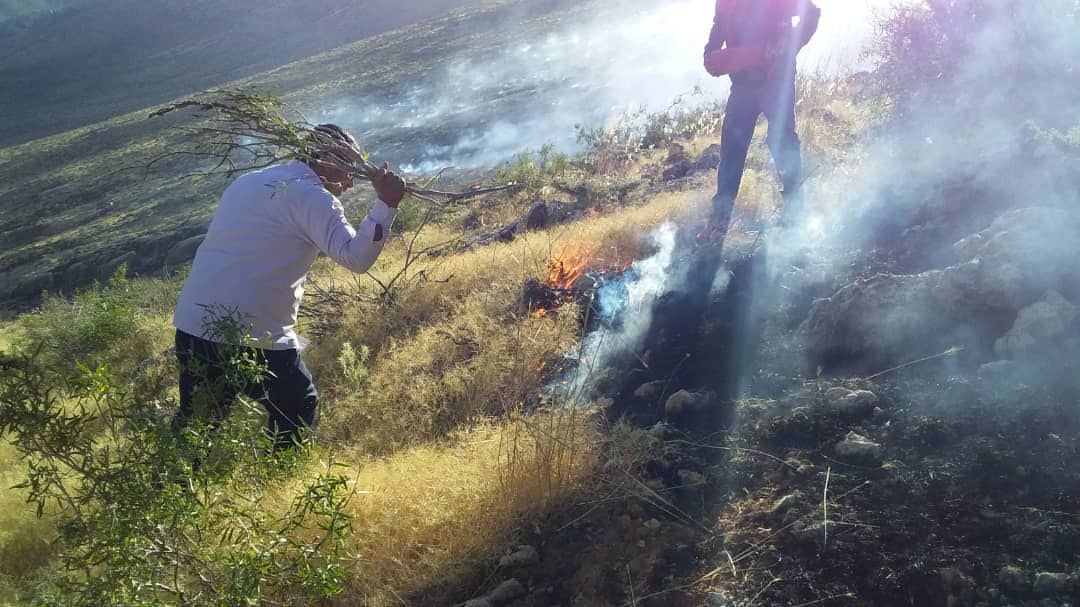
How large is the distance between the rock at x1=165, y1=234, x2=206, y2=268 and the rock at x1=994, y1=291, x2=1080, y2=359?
12679 millimetres

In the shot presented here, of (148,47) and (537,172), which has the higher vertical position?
(148,47)

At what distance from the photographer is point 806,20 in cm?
462

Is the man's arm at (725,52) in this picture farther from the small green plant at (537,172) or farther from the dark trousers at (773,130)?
the small green plant at (537,172)

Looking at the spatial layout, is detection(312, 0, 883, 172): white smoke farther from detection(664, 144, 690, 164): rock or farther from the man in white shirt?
the man in white shirt

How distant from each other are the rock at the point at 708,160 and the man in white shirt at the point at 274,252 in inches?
191

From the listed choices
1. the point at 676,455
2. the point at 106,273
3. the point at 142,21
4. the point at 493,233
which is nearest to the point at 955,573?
the point at 676,455

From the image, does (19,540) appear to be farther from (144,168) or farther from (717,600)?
(144,168)

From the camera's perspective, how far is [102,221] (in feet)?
52.4

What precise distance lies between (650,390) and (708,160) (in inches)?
182

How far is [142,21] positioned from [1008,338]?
46.1 m

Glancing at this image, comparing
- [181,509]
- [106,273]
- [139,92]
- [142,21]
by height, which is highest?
[142,21]

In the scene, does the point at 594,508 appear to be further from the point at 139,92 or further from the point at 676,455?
the point at 139,92

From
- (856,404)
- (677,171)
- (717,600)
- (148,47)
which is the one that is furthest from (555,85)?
(148,47)

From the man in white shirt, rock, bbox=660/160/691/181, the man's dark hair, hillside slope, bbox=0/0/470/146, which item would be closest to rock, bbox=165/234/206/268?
rock, bbox=660/160/691/181
